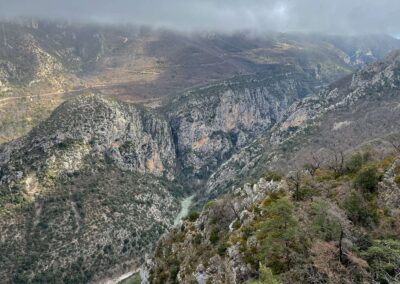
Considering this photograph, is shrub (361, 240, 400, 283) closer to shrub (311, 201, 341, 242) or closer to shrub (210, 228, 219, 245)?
shrub (311, 201, 341, 242)

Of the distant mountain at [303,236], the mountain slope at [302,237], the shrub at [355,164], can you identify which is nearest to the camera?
the mountain slope at [302,237]

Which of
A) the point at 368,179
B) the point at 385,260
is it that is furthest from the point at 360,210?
the point at 385,260

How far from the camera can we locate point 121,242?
199m

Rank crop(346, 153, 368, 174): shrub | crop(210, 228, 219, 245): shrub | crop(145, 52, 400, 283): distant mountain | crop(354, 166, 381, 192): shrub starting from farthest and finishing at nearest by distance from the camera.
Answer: crop(346, 153, 368, 174): shrub
crop(210, 228, 219, 245): shrub
crop(354, 166, 381, 192): shrub
crop(145, 52, 400, 283): distant mountain

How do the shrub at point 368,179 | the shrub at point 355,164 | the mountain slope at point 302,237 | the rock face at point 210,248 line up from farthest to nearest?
the shrub at point 355,164
the shrub at point 368,179
the rock face at point 210,248
the mountain slope at point 302,237

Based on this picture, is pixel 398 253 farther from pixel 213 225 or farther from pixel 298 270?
pixel 213 225

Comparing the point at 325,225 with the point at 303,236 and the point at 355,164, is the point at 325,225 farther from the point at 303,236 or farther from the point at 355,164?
the point at 355,164

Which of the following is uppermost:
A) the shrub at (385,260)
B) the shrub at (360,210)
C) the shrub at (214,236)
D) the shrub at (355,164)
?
the shrub at (385,260)

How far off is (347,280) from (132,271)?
156982 millimetres

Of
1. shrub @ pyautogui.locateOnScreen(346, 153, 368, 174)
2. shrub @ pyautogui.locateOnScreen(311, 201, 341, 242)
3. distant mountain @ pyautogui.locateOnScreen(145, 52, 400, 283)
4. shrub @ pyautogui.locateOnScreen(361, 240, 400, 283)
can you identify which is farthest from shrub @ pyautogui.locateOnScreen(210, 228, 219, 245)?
shrub @ pyautogui.locateOnScreen(361, 240, 400, 283)

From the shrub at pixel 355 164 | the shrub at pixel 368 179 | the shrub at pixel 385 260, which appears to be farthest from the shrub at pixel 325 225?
the shrub at pixel 355 164

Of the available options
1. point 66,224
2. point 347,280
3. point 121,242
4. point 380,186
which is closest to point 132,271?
point 121,242

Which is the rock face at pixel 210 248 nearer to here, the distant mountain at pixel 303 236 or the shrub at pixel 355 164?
the distant mountain at pixel 303 236

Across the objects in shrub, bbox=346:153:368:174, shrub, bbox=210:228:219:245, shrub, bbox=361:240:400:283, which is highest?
shrub, bbox=361:240:400:283
